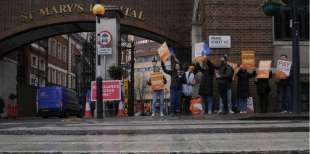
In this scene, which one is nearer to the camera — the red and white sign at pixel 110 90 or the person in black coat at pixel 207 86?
the person in black coat at pixel 207 86

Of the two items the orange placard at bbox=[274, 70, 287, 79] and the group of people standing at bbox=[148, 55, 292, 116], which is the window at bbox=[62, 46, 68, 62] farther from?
the orange placard at bbox=[274, 70, 287, 79]

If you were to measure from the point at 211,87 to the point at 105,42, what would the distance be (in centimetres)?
675

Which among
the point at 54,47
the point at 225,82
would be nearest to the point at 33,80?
the point at 54,47

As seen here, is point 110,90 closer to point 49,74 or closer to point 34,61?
point 34,61

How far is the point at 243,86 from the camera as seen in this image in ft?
60.2

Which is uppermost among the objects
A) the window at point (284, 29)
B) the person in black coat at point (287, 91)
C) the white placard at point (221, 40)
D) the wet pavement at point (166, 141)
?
the window at point (284, 29)

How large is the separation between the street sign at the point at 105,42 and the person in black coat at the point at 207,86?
5.72 meters

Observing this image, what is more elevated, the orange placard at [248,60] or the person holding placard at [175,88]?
the orange placard at [248,60]

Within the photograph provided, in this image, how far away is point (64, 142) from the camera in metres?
7.55

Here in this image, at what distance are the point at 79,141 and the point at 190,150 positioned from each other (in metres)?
1.95

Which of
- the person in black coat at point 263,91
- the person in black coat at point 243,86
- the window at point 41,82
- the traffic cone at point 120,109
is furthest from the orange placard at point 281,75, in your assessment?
the window at point 41,82

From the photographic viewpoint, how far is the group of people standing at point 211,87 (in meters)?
17.9

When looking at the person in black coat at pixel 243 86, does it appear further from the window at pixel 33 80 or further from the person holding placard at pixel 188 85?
the window at pixel 33 80

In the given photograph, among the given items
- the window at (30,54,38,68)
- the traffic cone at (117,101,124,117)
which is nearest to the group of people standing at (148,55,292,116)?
the traffic cone at (117,101,124,117)
